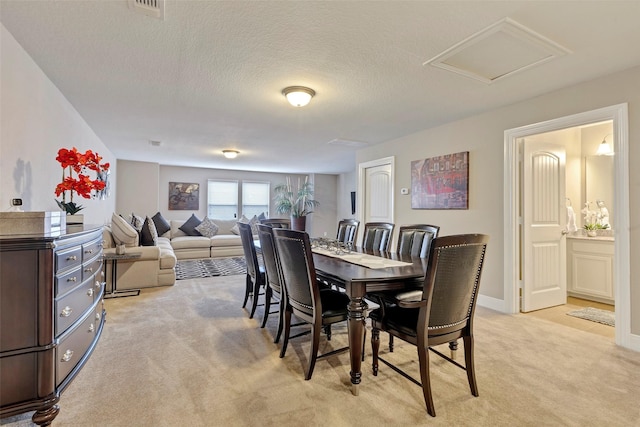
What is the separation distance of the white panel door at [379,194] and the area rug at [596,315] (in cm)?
264

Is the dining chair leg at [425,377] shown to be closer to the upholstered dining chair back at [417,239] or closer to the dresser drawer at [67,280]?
the upholstered dining chair back at [417,239]

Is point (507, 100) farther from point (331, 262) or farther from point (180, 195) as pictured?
point (180, 195)

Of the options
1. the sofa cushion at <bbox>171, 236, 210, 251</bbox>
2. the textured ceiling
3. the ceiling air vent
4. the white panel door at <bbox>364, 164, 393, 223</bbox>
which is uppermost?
the textured ceiling

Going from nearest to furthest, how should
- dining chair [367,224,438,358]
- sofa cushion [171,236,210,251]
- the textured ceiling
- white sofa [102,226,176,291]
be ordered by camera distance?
the textured ceiling → dining chair [367,224,438,358] → white sofa [102,226,176,291] → sofa cushion [171,236,210,251]

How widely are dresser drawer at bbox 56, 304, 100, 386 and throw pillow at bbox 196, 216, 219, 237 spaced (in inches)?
213

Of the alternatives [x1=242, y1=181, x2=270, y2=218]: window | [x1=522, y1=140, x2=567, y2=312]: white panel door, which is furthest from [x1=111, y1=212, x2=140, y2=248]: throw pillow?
[x1=522, y1=140, x2=567, y2=312]: white panel door

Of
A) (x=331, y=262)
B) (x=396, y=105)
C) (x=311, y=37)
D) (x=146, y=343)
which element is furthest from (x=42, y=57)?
(x=396, y=105)

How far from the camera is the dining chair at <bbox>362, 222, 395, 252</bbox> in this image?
11.2ft

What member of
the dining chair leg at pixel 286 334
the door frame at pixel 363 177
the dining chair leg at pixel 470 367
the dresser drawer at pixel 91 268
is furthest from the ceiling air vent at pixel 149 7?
the door frame at pixel 363 177

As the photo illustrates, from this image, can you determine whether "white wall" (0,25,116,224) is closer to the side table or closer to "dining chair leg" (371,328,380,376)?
the side table

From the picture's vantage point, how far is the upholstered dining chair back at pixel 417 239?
2.88 metres

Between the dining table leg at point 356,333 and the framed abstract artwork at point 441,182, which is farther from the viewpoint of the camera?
the framed abstract artwork at point 441,182

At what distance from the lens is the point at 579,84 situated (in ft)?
9.36

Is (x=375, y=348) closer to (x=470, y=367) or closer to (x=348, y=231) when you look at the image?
(x=470, y=367)
